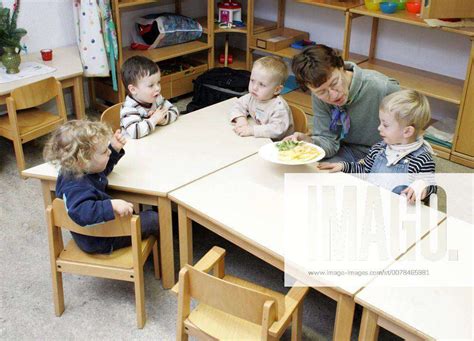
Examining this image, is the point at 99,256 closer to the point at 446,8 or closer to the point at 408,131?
the point at 408,131

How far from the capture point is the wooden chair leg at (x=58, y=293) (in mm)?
2090

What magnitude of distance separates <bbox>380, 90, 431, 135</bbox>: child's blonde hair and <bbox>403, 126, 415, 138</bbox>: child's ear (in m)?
0.01

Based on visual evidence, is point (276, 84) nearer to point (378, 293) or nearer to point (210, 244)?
point (210, 244)

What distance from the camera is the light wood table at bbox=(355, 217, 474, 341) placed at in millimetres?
1385

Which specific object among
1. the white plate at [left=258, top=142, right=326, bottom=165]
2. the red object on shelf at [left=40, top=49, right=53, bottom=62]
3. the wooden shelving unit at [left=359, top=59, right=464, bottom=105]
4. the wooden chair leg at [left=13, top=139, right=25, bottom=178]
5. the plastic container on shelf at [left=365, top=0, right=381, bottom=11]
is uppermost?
the plastic container on shelf at [left=365, top=0, right=381, bottom=11]

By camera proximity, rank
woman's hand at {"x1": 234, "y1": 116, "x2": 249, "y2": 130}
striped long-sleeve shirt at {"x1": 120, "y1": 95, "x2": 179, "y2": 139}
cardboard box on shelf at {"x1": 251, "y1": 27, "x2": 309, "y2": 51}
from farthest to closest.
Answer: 1. cardboard box on shelf at {"x1": 251, "y1": 27, "x2": 309, "y2": 51}
2. woman's hand at {"x1": 234, "y1": 116, "x2": 249, "y2": 130}
3. striped long-sleeve shirt at {"x1": 120, "y1": 95, "x2": 179, "y2": 139}

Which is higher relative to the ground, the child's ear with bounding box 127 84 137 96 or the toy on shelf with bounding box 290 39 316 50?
the child's ear with bounding box 127 84 137 96

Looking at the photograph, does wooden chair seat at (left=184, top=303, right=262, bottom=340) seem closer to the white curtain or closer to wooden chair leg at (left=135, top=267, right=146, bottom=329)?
wooden chair leg at (left=135, top=267, right=146, bottom=329)

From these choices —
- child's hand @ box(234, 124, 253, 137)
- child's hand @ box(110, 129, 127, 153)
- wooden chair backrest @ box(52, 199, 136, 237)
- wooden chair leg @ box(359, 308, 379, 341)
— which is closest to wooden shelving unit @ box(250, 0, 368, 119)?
child's hand @ box(234, 124, 253, 137)

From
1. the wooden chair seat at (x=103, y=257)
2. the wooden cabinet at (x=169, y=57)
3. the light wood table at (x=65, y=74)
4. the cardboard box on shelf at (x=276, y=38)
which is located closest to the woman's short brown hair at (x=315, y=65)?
the wooden chair seat at (x=103, y=257)

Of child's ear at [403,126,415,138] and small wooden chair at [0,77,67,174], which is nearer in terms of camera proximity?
child's ear at [403,126,415,138]

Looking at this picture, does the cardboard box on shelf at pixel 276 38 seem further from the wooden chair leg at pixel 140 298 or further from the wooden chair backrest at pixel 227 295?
the wooden chair backrest at pixel 227 295

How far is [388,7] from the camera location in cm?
346

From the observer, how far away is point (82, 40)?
3.54 meters
